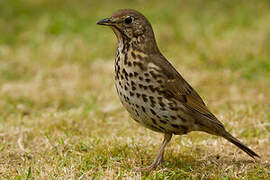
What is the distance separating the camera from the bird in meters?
3.87

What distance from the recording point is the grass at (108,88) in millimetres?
4195

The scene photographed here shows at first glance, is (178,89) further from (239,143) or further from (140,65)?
(239,143)

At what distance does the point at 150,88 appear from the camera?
3.88 m

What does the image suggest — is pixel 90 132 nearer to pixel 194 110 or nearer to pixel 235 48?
pixel 194 110

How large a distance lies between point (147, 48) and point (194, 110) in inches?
27.6

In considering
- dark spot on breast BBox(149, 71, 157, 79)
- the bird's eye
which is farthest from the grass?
the bird's eye

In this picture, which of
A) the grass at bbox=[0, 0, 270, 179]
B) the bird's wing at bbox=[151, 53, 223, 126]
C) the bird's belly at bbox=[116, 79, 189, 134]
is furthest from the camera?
the grass at bbox=[0, 0, 270, 179]

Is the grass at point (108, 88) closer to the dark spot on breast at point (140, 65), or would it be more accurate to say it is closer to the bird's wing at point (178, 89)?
the bird's wing at point (178, 89)

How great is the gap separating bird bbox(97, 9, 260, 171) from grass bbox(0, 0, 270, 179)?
0.40m

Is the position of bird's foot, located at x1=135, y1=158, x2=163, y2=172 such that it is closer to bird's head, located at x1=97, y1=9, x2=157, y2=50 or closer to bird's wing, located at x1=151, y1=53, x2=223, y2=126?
bird's wing, located at x1=151, y1=53, x2=223, y2=126

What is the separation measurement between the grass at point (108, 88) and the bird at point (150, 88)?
40cm

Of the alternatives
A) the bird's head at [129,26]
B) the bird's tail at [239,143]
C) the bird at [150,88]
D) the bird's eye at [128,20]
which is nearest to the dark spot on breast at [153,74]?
the bird at [150,88]

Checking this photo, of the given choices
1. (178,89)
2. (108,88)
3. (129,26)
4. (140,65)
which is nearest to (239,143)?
(178,89)

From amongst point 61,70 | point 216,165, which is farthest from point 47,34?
point 216,165
